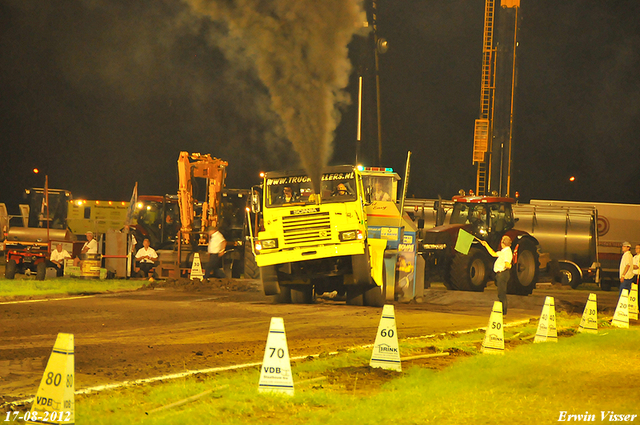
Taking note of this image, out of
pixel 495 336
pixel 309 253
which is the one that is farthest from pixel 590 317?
pixel 309 253

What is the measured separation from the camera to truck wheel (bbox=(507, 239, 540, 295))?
25734 mm

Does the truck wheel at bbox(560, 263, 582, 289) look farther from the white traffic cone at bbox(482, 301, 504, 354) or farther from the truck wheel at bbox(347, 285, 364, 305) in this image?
the white traffic cone at bbox(482, 301, 504, 354)

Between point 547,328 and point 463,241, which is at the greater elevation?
Answer: point 463,241

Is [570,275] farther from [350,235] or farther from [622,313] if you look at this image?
[350,235]

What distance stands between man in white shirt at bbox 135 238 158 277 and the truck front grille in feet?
34.3

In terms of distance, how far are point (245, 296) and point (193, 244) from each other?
632cm

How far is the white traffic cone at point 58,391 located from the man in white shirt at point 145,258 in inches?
831

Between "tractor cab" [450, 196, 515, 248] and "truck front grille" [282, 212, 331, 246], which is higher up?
"tractor cab" [450, 196, 515, 248]

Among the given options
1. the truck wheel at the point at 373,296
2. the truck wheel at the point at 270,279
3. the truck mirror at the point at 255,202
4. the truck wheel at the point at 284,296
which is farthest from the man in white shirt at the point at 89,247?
the truck wheel at the point at 373,296

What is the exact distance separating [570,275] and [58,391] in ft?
93.9

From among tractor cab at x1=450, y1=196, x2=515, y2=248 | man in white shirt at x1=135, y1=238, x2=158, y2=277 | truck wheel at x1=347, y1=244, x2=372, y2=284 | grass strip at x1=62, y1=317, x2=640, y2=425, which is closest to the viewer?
grass strip at x1=62, y1=317, x2=640, y2=425

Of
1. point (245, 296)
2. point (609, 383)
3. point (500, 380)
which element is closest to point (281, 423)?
point (500, 380)

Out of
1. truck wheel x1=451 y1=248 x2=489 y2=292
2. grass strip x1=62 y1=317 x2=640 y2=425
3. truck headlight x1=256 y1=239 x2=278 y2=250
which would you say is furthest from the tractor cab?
grass strip x1=62 y1=317 x2=640 y2=425

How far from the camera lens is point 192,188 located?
1084 inches
